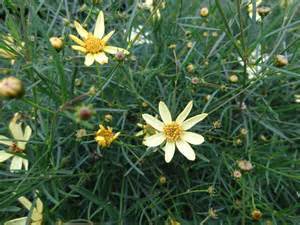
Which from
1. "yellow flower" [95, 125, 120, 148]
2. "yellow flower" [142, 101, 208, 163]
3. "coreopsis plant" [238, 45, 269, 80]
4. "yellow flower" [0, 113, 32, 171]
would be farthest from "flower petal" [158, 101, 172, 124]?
"yellow flower" [0, 113, 32, 171]

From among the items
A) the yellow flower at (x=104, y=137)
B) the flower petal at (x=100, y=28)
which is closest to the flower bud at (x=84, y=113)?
the yellow flower at (x=104, y=137)

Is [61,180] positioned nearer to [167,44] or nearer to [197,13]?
[167,44]

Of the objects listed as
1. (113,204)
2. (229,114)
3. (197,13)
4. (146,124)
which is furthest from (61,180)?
(197,13)

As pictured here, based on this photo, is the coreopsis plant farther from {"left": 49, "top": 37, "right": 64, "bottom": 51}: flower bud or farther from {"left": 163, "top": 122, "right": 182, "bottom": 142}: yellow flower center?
{"left": 49, "top": 37, "right": 64, "bottom": 51}: flower bud

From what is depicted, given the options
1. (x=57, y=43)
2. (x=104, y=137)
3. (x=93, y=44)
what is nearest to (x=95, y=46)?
(x=93, y=44)

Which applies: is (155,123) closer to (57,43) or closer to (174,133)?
(174,133)
